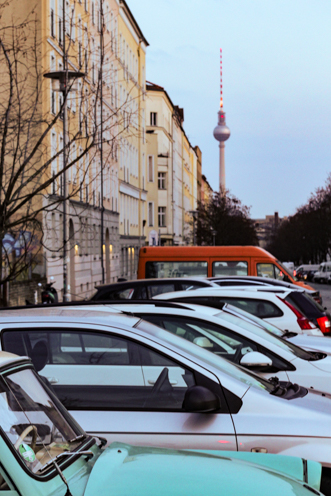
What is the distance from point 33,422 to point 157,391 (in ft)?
4.99

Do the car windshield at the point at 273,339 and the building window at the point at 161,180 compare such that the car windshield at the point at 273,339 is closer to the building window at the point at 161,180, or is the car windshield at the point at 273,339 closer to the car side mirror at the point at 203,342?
the car side mirror at the point at 203,342

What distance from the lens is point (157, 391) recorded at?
15.0ft

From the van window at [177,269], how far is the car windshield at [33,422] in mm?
22457

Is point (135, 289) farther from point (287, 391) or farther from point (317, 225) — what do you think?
point (317, 225)

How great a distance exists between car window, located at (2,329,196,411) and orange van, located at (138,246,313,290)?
20.5m

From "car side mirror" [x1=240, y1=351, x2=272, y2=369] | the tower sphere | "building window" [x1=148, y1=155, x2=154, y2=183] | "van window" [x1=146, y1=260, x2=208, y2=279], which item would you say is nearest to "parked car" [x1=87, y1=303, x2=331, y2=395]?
"car side mirror" [x1=240, y1=351, x2=272, y2=369]

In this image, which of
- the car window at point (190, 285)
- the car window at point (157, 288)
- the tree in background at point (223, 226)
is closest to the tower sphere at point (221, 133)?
the tree in background at point (223, 226)

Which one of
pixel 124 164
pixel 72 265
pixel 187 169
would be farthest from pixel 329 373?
pixel 187 169

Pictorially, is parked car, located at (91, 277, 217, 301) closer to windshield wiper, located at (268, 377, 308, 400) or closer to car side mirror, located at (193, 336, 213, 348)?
car side mirror, located at (193, 336, 213, 348)

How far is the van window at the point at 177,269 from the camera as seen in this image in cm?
2594

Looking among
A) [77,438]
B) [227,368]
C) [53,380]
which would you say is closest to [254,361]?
[227,368]

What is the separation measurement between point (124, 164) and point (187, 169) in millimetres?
53691

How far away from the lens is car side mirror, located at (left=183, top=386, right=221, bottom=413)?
163 inches

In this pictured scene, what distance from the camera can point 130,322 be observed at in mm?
4848
